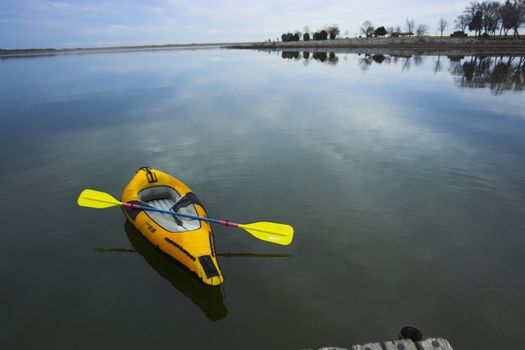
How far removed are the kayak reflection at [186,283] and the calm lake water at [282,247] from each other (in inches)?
1.2

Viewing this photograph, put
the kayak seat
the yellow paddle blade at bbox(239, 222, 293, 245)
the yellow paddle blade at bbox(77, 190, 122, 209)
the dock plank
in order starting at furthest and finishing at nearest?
the yellow paddle blade at bbox(77, 190, 122, 209)
the kayak seat
the yellow paddle blade at bbox(239, 222, 293, 245)
the dock plank

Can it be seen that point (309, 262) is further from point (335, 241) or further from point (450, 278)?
point (450, 278)

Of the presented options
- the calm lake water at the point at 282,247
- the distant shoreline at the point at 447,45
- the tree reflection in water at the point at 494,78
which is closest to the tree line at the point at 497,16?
the distant shoreline at the point at 447,45

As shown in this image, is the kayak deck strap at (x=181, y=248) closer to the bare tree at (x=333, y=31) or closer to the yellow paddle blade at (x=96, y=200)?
the yellow paddle blade at (x=96, y=200)

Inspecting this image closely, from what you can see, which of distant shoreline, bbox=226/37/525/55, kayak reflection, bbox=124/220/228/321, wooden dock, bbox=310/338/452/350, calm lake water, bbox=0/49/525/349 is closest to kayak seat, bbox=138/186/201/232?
Result: kayak reflection, bbox=124/220/228/321

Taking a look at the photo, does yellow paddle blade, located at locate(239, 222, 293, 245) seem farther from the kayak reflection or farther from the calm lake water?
the kayak reflection

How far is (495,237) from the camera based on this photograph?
7500 millimetres

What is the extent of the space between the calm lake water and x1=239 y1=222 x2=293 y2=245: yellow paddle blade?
0.49m

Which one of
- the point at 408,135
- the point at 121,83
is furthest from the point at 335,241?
the point at 121,83

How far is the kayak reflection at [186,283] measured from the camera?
5.78 metres

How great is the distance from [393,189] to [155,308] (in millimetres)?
7843

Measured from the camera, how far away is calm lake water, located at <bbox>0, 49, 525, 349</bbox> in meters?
5.40

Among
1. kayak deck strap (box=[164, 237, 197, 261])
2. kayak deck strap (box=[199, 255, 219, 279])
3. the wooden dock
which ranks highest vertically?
kayak deck strap (box=[164, 237, 197, 261])

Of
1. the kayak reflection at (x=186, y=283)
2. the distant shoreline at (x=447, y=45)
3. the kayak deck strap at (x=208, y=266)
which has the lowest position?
the kayak reflection at (x=186, y=283)
